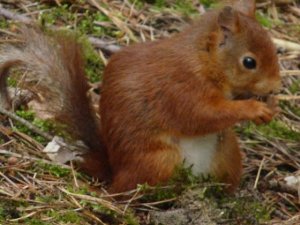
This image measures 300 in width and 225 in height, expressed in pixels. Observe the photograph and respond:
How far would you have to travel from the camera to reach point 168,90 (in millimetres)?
3857

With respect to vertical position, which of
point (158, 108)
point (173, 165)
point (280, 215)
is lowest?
point (280, 215)

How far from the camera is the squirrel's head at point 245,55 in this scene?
3826 millimetres

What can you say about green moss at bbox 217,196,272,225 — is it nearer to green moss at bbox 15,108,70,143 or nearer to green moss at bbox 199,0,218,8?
green moss at bbox 15,108,70,143

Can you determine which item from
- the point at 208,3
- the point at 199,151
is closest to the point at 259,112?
the point at 199,151

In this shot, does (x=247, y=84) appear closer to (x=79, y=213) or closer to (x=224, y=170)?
(x=224, y=170)

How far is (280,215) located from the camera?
13.5ft

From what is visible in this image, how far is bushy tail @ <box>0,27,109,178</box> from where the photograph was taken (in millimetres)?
3947

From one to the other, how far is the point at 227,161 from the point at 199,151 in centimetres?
18

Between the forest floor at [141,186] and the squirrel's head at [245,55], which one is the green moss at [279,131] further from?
the squirrel's head at [245,55]

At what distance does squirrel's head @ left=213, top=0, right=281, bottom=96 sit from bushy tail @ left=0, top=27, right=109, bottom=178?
2.11 ft

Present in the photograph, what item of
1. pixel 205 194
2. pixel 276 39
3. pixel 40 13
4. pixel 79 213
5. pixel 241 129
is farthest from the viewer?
pixel 276 39

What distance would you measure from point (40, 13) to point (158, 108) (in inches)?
59.0

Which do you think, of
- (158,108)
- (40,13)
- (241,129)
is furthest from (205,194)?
(40,13)

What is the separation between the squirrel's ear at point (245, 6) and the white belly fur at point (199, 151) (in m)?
0.60
